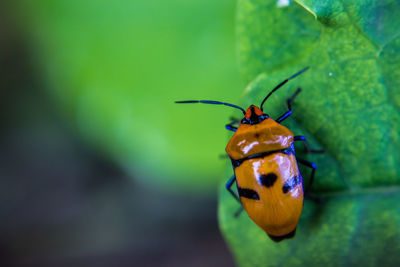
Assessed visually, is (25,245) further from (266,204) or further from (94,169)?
(266,204)

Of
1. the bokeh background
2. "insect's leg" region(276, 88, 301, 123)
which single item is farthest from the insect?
the bokeh background

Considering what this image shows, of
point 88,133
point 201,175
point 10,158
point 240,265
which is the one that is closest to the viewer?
point 240,265

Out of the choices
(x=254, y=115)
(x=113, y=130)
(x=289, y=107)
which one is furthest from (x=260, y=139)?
(x=113, y=130)

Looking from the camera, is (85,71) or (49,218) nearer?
(85,71)

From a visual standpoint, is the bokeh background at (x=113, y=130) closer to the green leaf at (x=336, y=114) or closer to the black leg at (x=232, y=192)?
the black leg at (x=232, y=192)

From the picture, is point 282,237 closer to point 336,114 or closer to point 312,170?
point 312,170

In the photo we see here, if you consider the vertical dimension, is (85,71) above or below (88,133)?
above

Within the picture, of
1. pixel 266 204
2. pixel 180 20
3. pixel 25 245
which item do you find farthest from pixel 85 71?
pixel 266 204
